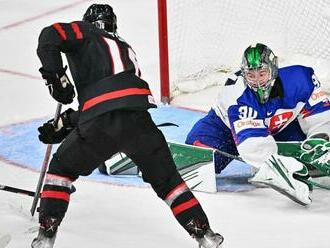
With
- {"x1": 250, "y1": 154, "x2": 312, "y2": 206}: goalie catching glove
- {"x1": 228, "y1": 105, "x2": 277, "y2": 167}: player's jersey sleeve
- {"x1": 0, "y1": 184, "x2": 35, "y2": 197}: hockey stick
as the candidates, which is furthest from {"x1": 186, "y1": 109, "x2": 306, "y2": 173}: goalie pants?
{"x1": 0, "y1": 184, "x2": 35, "y2": 197}: hockey stick

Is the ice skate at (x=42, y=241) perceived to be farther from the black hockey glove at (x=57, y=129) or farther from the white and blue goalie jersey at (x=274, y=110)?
the white and blue goalie jersey at (x=274, y=110)

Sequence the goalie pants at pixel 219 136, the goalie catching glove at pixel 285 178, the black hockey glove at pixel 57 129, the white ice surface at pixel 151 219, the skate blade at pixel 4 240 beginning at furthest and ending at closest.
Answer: the goalie pants at pixel 219 136, the goalie catching glove at pixel 285 178, the white ice surface at pixel 151 219, the black hockey glove at pixel 57 129, the skate blade at pixel 4 240

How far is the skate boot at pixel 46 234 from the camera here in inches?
118

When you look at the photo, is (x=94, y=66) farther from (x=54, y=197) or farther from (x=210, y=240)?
(x=210, y=240)

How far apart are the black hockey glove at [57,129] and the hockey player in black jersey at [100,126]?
0.38 feet

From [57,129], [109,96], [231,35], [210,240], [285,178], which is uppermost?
[109,96]

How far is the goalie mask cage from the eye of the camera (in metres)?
5.26

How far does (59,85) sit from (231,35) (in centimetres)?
246

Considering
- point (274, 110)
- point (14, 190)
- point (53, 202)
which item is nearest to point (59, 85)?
point (53, 202)

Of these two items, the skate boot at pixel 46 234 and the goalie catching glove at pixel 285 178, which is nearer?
the skate boot at pixel 46 234

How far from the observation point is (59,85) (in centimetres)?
304

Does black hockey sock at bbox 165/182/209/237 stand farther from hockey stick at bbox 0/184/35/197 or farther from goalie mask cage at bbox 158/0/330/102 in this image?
goalie mask cage at bbox 158/0/330/102

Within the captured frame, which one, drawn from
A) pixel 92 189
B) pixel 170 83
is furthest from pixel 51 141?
pixel 170 83

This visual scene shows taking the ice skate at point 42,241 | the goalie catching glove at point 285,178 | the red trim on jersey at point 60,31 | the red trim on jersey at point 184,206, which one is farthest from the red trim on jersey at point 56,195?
the goalie catching glove at point 285,178
